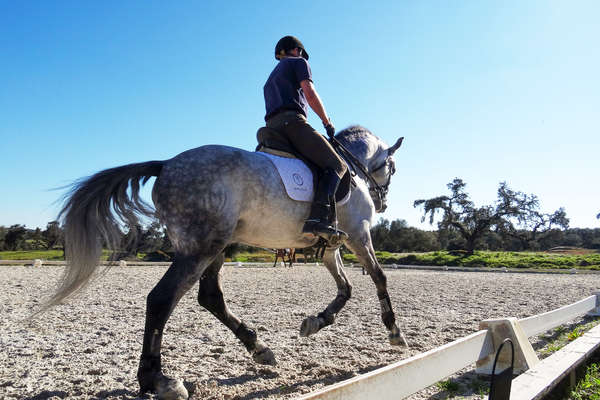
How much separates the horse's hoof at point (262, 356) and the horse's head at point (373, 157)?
2.38 m

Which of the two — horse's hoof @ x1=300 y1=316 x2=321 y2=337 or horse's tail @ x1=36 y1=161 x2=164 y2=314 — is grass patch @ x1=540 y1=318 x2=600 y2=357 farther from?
horse's tail @ x1=36 y1=161 x2=164 y2=314

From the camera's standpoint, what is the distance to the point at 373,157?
18.2 ft

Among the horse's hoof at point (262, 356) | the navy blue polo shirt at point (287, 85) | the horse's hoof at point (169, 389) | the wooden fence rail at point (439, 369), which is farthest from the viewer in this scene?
the navy blue polo shirt at point (287, 85)

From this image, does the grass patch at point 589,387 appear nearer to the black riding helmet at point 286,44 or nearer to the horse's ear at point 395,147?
the horse's ear at point 395,147

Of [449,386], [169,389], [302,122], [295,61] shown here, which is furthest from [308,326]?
[295,61]

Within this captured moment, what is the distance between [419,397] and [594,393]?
1327 millimetres

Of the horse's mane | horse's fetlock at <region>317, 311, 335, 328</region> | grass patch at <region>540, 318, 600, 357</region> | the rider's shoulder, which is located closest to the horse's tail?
the rider's shoulder

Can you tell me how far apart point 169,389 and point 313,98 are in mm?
2815

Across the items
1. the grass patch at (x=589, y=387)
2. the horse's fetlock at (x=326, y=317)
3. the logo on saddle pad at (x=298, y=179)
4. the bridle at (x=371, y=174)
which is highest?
the bridle at (x=371, y=174)

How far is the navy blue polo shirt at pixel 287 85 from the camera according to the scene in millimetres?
3990

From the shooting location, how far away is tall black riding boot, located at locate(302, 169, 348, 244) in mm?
3691

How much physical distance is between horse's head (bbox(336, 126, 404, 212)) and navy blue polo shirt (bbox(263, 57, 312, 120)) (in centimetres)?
132

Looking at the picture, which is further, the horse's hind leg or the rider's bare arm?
the rider's bare arm

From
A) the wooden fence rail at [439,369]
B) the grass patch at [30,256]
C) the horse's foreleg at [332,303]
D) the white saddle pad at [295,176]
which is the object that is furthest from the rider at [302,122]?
the grass patch at [30,256]
